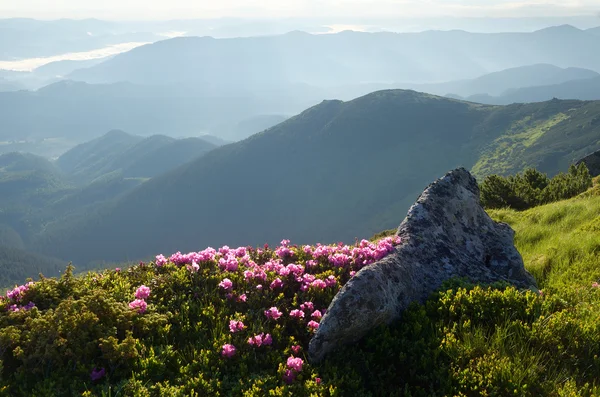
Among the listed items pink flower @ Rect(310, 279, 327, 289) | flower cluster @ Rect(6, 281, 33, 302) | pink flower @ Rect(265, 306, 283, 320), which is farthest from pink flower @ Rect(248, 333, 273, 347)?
flower cluster @ Rect(6, 281, 33, 302)

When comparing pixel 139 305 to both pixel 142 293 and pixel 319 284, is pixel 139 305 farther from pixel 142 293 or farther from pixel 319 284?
pixel 319 284

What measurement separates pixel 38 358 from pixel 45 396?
826 millimetres

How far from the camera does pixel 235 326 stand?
20.6 feet

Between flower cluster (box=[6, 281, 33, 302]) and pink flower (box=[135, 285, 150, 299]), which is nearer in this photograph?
pink flower (box=[135, 285, 150, 299])

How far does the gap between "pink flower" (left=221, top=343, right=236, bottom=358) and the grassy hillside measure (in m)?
0.01

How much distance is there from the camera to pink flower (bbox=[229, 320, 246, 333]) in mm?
6254

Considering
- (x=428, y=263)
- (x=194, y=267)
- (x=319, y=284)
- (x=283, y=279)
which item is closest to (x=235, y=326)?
(x=283, y=279)

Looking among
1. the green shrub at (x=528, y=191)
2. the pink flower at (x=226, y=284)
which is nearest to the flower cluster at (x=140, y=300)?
the pink flower at (x=226, y=284)

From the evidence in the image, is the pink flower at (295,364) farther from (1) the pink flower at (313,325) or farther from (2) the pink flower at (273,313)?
(2) the pink flower at (273,313)

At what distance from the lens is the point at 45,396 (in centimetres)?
511

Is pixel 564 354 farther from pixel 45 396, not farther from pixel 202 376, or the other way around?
pixel 45 396

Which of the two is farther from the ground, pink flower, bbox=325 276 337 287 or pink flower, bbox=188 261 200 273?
pink flower, bbox=188 261 200 273

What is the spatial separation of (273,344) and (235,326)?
672 millimetres

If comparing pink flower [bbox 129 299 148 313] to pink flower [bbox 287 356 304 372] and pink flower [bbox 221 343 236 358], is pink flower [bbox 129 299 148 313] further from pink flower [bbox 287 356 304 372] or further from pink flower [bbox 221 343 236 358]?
pink flower [bbox 287 356 304 372]
